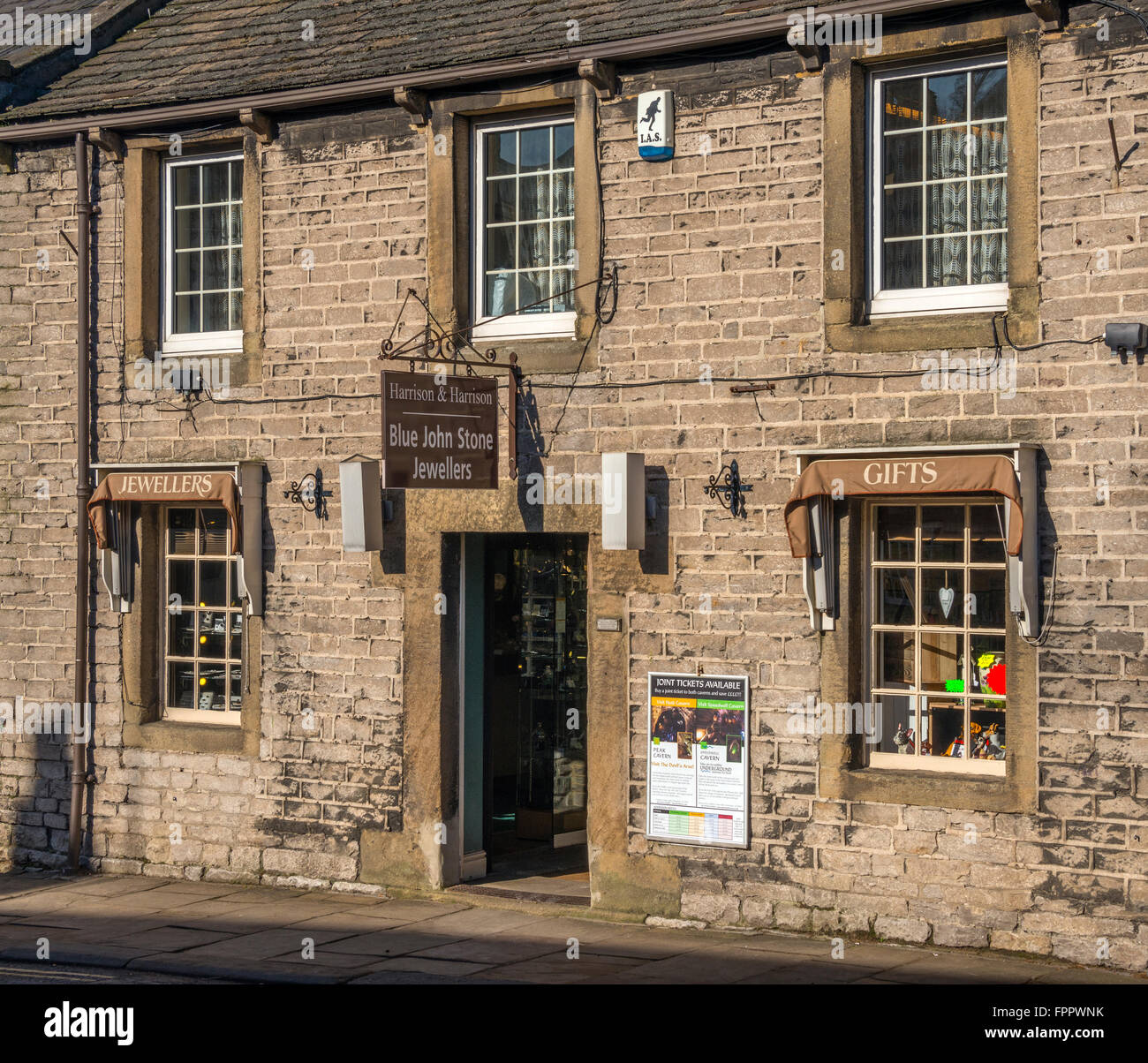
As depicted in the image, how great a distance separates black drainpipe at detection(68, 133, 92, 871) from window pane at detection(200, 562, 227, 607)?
1.04 meters

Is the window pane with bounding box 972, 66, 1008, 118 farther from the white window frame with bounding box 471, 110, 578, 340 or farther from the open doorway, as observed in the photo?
the open doorway

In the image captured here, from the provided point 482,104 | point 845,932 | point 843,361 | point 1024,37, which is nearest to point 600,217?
point 482,104

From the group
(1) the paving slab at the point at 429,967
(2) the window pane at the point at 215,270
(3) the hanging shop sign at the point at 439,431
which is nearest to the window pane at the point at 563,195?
(3) the hanging shop sign at the point at 439,431

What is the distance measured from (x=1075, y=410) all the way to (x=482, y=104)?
513 centimetres

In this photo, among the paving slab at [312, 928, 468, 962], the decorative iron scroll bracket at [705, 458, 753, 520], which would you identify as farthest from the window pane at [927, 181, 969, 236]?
the paving slab at [312, 928, 468, 962]

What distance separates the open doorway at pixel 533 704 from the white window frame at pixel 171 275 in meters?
3.12

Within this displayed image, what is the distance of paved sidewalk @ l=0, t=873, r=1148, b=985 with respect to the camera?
978cm

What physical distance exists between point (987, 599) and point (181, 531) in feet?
23.1

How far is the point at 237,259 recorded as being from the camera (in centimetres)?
1360

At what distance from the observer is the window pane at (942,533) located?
35.1 feet

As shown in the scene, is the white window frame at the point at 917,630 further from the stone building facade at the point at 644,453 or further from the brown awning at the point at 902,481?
the brown awning at the point at 902,481

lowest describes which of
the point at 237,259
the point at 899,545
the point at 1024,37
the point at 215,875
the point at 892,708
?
the point at 215,875
